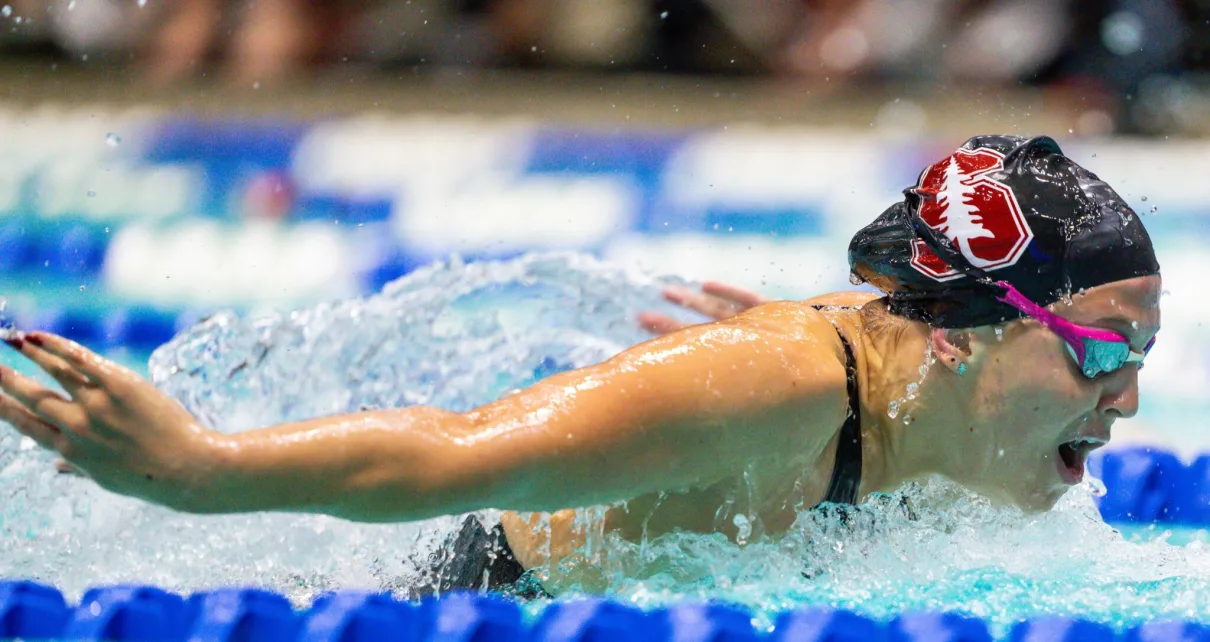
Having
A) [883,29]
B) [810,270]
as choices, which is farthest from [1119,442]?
[883,29]

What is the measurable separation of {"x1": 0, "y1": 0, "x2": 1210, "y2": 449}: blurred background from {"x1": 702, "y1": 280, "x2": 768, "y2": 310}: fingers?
49.7 inches

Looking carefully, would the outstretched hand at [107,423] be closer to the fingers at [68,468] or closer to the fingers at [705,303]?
the fingers at [68,468]

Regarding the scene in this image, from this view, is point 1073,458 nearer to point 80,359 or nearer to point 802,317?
point 802,317

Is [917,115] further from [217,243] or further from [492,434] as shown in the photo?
[492,434]

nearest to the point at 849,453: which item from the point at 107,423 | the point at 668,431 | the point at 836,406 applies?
the point at 836,406

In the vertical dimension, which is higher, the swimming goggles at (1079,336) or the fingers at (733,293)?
the fingers at (733,293)

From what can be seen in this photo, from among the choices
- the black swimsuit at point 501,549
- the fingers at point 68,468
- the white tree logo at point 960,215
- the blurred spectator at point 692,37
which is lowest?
the black swimsuit at point 501,549

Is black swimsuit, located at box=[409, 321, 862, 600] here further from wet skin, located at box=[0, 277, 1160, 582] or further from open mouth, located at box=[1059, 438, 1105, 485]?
open mouth, located at box=[1059, 438, 1105, 485]

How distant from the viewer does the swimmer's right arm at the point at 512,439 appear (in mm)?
1359

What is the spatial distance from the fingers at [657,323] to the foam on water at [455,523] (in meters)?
0.03

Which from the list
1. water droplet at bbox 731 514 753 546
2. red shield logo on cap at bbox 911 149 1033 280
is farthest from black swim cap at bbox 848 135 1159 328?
water droplet at bbox 731 514 753 546

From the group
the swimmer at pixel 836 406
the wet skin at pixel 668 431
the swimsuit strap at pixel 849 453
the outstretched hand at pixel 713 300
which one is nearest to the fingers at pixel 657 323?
the outstretched hand at pixel 713 300

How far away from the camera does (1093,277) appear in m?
1.80

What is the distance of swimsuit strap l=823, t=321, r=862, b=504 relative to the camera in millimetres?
1832
